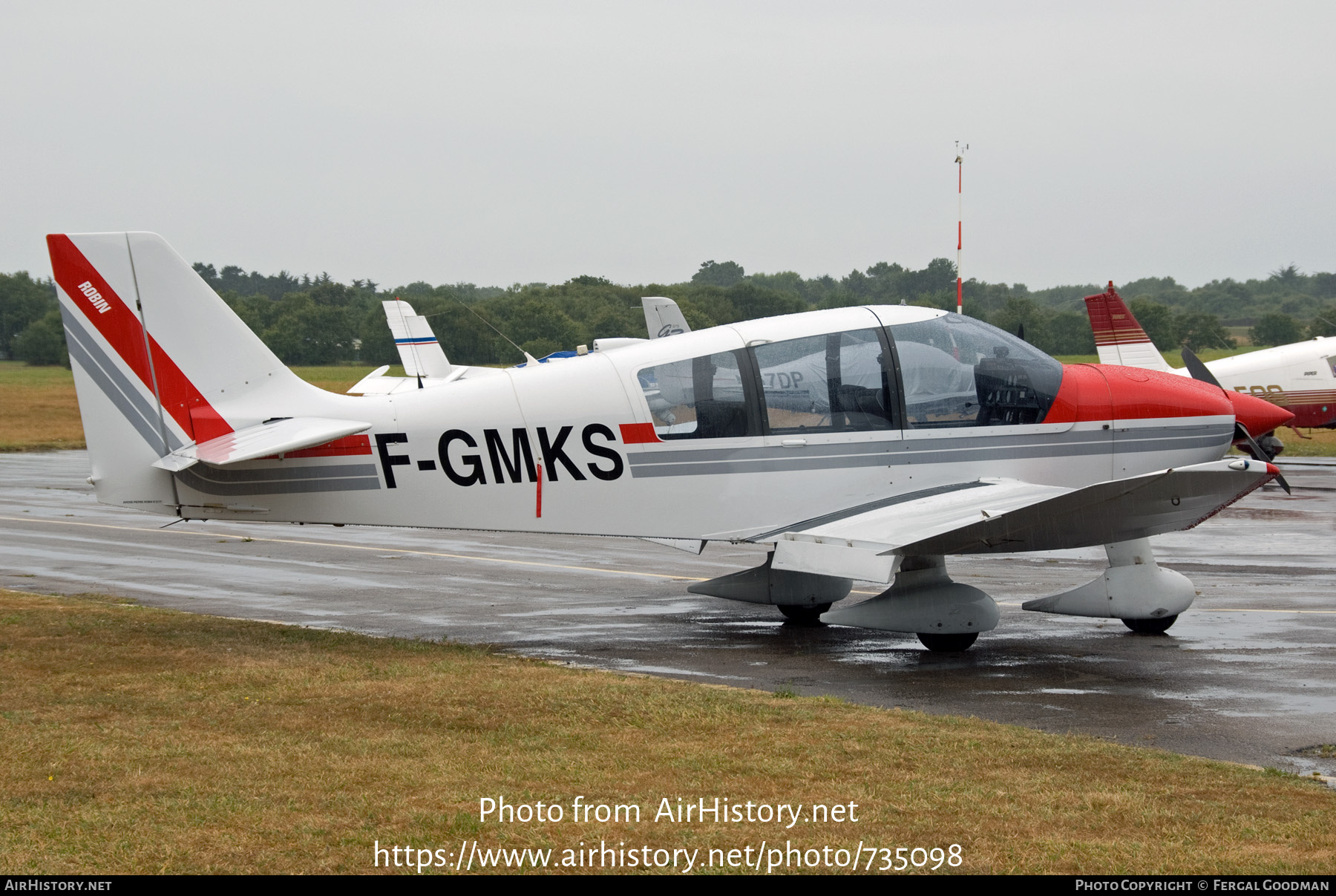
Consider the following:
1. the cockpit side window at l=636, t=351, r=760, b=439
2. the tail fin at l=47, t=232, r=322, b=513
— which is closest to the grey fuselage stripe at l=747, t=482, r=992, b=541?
the cockpit side window at l=636, t=351, r=760, b=439

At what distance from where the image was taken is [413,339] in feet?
134

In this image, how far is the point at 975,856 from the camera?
194 inches

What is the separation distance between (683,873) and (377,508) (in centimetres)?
569

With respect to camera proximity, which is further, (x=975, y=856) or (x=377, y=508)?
(x=377, y=508)

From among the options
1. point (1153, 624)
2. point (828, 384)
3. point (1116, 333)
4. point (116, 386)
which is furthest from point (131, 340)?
point (1116, 333)

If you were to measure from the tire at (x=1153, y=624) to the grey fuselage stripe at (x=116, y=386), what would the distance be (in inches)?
312

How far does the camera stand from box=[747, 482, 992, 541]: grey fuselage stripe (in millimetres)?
10078

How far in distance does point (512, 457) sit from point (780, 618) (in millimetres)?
3466

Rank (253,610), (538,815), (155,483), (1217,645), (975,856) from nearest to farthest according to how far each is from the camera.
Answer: (975,856) < (538,815) < (155,483) < (1217,645) < (253,610)

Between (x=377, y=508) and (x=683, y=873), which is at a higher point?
(x=377, y=508)
